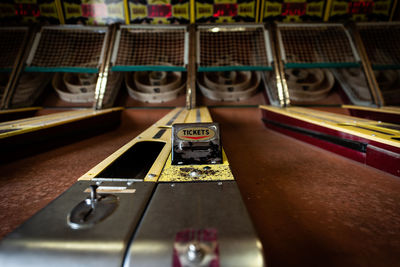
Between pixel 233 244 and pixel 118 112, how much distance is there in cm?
295

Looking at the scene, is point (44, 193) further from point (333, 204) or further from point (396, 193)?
point (396, 193)

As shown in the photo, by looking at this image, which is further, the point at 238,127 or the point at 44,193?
the point at 238,127

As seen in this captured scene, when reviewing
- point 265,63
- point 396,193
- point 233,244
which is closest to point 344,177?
point 396,193

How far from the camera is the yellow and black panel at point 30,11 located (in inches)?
154

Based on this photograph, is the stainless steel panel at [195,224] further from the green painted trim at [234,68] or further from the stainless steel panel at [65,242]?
the green painted trim at [234,68]

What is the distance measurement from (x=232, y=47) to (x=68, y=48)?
2.96 m

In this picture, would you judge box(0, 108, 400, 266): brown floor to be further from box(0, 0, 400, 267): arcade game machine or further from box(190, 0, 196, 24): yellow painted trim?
box(190, 0, 196, 24): yellow painted trim

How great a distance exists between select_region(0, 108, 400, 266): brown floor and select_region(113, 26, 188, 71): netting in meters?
1.87

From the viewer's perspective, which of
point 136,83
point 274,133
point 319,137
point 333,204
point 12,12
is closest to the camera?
point 333,204

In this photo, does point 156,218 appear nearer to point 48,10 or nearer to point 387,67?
point 387,67

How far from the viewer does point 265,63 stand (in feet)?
11.1

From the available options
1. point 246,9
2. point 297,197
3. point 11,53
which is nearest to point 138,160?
point 297,197

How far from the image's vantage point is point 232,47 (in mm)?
3832

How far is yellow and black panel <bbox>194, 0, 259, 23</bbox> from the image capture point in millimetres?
4090
